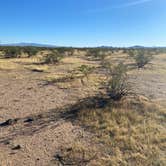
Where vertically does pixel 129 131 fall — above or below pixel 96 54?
above

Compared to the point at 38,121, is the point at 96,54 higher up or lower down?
lower down

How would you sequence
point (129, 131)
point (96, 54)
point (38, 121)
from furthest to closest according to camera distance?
point (96, 54)
point (38, 121)
point (129, 131)

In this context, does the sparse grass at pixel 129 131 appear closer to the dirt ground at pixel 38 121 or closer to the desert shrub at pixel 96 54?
the dirt ground at pixel 38 121

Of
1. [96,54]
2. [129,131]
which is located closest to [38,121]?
[129,131]

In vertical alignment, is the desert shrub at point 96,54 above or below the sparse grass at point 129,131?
below

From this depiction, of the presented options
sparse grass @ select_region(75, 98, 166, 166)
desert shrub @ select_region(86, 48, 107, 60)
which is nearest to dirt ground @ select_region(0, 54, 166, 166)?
sparse grass @ select_region(75, 98, 166, 166)

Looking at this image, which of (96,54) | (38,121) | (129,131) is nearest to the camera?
(129,131)

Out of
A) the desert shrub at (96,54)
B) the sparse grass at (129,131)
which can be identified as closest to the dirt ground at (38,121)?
the sparse grass at (129,131)

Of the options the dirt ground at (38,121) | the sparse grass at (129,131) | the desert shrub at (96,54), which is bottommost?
the desert shrub at (96,54)

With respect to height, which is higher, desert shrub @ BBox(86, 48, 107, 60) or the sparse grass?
the sparse grass

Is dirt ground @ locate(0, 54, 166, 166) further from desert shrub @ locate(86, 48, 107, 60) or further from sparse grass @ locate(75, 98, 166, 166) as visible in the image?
desert shrub @ locate(86, 48, 107, 60)

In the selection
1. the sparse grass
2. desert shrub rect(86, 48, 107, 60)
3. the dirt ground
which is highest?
the sparse grass

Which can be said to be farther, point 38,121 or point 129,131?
point 38,121

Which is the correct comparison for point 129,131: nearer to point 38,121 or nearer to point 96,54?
point 38,121
